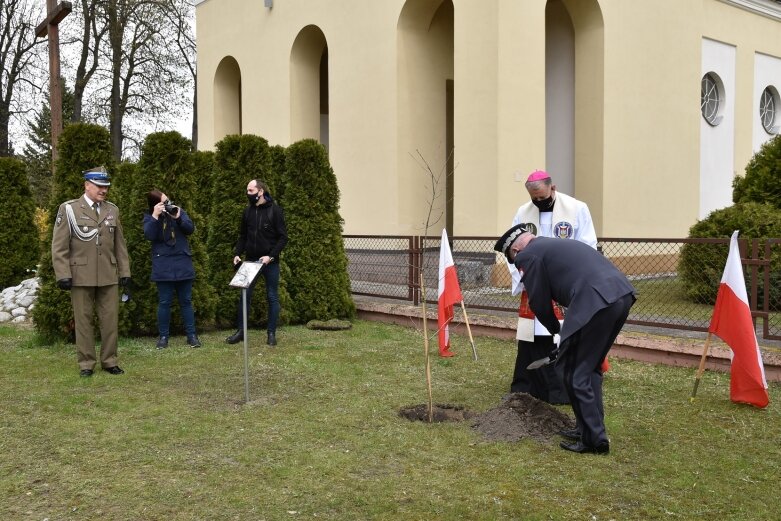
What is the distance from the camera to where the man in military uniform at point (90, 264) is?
654 cm

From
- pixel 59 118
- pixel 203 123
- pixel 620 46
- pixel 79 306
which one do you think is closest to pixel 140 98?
pixel 203 123

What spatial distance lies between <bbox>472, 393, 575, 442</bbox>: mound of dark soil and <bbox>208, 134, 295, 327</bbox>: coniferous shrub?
499 cm

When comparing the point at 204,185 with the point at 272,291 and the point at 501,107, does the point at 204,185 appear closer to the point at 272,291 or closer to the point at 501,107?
the point at 272,291

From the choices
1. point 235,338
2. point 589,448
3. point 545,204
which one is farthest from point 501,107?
point 589,448

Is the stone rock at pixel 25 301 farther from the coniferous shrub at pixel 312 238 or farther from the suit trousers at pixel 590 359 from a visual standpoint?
the suit trousers at pixel 590 359

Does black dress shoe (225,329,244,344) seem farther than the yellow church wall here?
No

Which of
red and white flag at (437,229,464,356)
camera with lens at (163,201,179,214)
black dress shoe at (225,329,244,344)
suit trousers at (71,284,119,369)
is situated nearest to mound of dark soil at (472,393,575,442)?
red and white flag at (437,229,464,356)

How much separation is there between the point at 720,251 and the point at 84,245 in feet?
26.6

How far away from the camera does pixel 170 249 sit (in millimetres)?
7934

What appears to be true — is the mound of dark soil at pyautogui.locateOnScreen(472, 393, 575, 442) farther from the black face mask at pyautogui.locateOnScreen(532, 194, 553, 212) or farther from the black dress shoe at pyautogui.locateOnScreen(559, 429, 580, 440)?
the black face mask at pyautogui.locateOnScreen(532, 194, 553, 212)

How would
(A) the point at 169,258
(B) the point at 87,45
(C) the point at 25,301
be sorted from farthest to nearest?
(B) the point at 87,45 → (C) the point at 25,301 → (A) the point at 169,258

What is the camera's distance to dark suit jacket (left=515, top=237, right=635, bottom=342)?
14.0ft

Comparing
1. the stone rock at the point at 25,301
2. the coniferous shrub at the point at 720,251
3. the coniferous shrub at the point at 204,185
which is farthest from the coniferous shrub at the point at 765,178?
the stone rock at the point at 25,301

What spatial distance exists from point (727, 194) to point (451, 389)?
14152 mm
